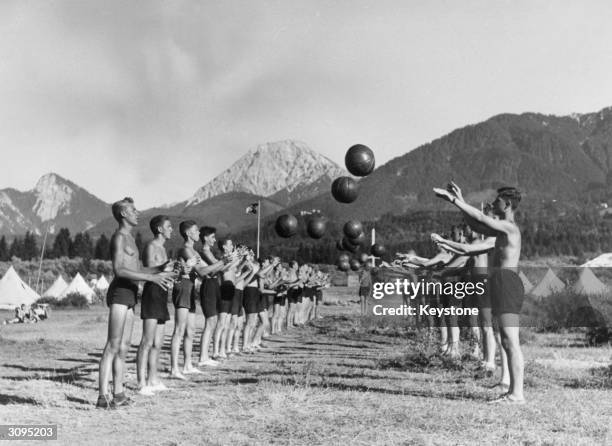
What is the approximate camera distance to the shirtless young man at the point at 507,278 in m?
6.48

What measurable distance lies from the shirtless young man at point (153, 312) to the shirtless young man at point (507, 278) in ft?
10.8

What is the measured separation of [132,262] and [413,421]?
10.6 ft

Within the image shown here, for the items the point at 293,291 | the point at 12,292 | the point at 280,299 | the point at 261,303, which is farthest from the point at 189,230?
the point at 12,292

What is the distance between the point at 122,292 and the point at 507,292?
3.97 meters

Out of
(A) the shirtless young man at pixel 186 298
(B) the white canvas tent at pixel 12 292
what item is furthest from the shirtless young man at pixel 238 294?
(B) the white canvas tent at pixel 12 292

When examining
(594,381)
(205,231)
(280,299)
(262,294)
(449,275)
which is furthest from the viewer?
(280,299)

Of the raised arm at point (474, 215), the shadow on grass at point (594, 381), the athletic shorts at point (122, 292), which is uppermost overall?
the raised arm at point (474, 215)

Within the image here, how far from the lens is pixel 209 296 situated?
10.0 meters

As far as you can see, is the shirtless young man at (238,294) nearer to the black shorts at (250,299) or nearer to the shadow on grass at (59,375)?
the black shorts at (250,299)

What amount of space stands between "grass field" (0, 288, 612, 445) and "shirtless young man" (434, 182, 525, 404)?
0.38m

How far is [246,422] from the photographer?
19.0 ft

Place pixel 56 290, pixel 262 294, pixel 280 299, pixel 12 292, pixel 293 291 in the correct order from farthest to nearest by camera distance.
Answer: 1. pixel 56 290
2. pixel 12 292
3. pixel 293 291
4. pixel 280 299
5. pixel 262 294

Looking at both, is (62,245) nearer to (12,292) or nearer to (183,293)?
(12,292)

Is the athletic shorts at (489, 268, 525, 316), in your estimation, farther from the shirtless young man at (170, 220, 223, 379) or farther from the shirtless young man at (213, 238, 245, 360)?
the shirtless young man at (213, 238, 245, 360)
